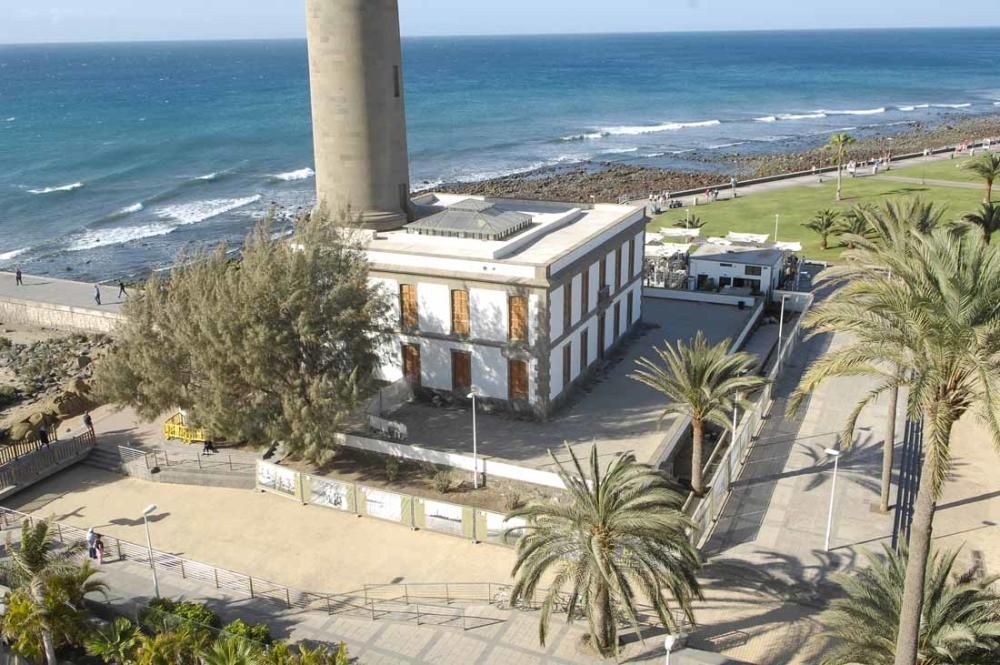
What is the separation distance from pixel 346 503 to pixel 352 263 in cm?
778

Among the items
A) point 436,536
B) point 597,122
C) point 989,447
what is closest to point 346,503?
point 436,536

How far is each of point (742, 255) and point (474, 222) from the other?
1703cm

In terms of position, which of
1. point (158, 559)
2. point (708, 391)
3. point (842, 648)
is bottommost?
point (158, 559)

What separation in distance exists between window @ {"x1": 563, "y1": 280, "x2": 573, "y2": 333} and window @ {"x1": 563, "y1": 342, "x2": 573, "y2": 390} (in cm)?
74

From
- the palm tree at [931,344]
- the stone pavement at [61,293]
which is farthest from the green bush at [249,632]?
the stone pavement at [61,293]

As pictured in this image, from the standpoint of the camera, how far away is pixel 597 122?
481 feet

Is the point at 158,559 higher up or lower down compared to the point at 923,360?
lower down

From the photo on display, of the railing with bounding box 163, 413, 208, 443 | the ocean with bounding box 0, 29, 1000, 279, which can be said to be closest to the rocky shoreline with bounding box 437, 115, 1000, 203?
the ocean with bounding box 0, 29, 1000, 279

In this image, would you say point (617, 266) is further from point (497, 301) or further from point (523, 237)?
point (497, 301)

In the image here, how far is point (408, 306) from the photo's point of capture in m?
30.9

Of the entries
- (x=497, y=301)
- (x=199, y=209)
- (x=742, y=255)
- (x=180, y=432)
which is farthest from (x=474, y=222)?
(x=199, y=209)

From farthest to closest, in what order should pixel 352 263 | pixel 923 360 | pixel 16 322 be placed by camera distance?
1. pixel 16 322
2. pixel 352 263
3. pixel 923 360

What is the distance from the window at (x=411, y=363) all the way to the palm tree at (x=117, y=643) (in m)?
13.9

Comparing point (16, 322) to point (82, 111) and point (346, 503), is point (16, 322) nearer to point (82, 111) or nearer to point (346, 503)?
point (346, 503)
